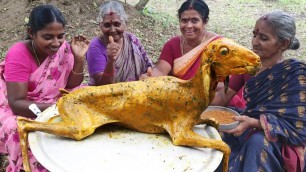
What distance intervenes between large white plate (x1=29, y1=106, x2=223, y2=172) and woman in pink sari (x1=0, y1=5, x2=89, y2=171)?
63cm

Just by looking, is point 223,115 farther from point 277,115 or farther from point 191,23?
point 191,23

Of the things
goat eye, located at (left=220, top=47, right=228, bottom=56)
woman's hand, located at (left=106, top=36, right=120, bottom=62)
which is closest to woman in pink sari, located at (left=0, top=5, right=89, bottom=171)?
woman's hand, located at (left=106, top=36, right=120, bottom=62)

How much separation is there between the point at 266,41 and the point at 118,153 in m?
1.26

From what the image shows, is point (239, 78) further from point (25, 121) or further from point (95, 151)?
point (25, 121)

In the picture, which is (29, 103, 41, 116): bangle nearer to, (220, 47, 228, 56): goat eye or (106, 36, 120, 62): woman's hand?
(106, 36, 120, 62): woman's hand

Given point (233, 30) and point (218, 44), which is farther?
point (233, 30)

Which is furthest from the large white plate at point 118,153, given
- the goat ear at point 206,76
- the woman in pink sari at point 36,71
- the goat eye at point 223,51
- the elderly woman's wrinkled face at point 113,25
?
the elderly woman's wrinkled face at point 113,25

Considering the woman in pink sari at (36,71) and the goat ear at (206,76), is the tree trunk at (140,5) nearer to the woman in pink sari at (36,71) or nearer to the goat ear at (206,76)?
the woman in pink sari at (36,71)

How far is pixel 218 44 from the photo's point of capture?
1.73 m

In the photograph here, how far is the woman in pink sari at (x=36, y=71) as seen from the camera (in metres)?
2.36

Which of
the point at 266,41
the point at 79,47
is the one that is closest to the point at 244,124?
the point at 266,41

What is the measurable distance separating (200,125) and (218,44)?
547 mm

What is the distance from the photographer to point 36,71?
2477 mm

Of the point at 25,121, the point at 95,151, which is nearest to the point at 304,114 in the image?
the point at 95,151
